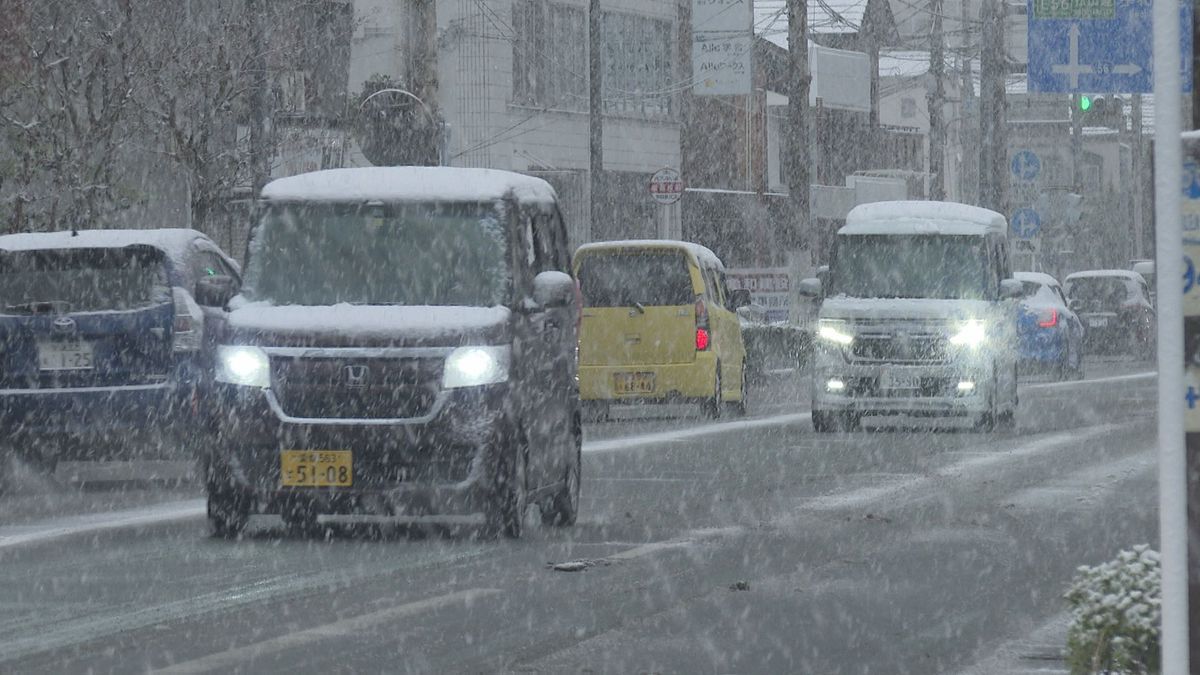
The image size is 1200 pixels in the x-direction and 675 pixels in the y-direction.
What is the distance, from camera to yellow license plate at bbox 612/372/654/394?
24.0 meters

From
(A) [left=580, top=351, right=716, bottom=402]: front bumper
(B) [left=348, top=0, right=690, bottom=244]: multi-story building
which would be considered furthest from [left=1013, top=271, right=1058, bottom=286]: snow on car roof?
(A) [left=580, top=351, right=716, bottom=402]: front bumper

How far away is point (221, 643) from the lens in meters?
9.09

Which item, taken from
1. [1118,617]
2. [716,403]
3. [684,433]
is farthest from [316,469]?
[716,403]

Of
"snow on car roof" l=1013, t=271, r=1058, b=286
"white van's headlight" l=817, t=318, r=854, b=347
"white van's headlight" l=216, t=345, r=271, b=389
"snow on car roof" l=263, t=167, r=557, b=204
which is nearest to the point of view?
"white van's headlight" l=216, t=345, r=271, b=389

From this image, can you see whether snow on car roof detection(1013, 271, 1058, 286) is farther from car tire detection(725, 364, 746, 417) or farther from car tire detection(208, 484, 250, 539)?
car tire detection(208, 484, 250, 539)

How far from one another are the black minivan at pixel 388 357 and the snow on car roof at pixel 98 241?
3046mm

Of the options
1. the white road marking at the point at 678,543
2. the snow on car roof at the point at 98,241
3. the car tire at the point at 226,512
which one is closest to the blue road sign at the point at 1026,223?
the snow on car roof at the point at 98,241

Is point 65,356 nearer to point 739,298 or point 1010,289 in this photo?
point 1010,289

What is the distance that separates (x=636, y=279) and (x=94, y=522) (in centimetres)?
1084

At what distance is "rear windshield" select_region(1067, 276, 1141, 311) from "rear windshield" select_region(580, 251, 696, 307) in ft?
66.6

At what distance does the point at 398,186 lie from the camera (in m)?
13.3

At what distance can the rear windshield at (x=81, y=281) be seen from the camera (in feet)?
52.6

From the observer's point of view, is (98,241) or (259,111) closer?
(98,241)

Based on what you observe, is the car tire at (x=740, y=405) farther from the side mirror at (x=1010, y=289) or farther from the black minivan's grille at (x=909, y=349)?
the side mirror at (x=1010, y=289)
